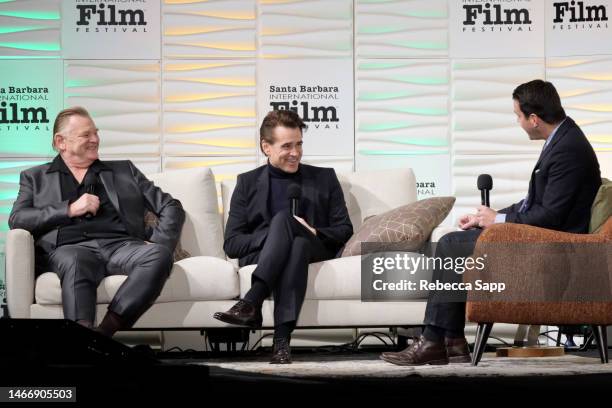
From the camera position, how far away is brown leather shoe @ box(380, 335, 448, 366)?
385cm

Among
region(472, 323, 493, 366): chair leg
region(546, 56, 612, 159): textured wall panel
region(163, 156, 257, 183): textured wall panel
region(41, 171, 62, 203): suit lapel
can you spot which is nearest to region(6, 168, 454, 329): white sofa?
region(41, 171, 62, 203): suit lapel

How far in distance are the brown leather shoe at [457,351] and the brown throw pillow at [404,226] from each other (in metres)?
0.79

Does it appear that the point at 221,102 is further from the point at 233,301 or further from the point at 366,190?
the point at 233,301

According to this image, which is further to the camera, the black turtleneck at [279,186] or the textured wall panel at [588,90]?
the textured wall panel at [588,90]

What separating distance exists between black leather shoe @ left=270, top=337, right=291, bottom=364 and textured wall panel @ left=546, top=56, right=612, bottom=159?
10.3 feet

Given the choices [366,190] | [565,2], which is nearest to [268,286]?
[366,190]

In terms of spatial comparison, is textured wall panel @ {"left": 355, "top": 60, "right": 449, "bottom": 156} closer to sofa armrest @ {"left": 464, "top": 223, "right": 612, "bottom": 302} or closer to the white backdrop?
the white backdrop

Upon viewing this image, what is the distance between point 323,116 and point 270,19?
28.5 inches

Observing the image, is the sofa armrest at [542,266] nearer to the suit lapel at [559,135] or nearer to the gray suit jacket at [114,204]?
the suit lapel at [559,135]

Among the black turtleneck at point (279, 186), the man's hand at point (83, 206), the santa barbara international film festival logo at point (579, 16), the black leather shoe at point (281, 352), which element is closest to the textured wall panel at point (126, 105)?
the black turtleneck at point (279, 186)

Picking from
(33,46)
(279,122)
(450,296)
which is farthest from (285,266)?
(33,46)

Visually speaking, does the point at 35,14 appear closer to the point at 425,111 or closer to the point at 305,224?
the point at 425,111

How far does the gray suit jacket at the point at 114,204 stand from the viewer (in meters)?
4.57

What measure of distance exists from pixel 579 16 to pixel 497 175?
1.18 metres
